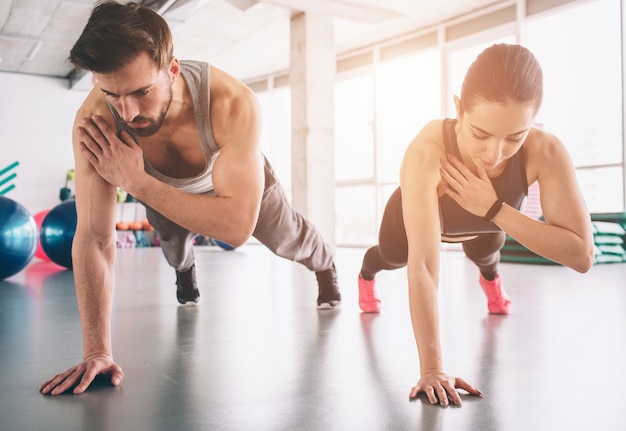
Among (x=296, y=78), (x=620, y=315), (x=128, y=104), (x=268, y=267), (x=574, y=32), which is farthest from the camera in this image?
(x=296, y=78)

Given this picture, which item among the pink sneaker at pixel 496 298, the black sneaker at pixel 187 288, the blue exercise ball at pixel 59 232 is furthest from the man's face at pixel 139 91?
the blue exercise ball at pixel 59 232

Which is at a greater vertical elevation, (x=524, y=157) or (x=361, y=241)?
(x=524, y=157)

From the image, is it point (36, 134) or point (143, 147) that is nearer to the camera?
point (143, 147)

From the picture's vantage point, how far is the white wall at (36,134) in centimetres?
1065

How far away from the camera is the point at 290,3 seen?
21.7ft

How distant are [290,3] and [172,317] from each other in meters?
4.99

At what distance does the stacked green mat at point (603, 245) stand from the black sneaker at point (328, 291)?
125 inches

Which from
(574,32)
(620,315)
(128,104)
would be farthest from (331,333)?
(574,32)

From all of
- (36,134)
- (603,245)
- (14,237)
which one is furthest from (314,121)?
(36,134)

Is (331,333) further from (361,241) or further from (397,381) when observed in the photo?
(361,241)

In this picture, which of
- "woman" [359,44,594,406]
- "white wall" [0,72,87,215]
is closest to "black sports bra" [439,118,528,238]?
"woman" [359,44,594,406]

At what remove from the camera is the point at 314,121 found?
684 cm

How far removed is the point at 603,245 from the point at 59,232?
5.06 m

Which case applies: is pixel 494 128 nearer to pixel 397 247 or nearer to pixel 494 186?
pixel 494 186
